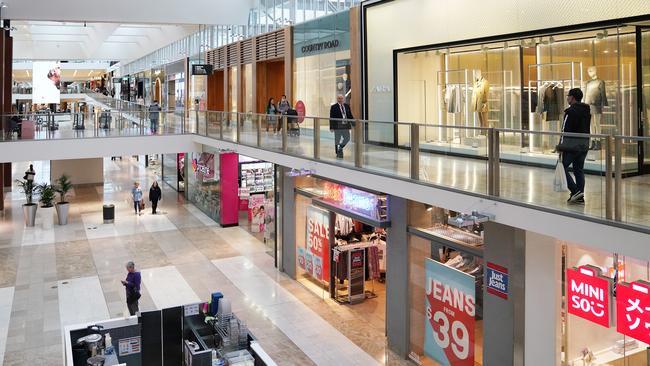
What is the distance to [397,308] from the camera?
1012cm

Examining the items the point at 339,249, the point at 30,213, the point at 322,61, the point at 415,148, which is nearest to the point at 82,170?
the point at 30,213

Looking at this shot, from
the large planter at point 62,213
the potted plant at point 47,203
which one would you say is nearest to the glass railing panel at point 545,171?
the large planter at point 62,213

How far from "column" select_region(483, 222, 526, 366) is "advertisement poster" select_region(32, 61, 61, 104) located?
31142 millimetres

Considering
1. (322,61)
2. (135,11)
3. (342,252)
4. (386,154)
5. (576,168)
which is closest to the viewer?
(576,168)

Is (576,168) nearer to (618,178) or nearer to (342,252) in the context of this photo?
(618,178)

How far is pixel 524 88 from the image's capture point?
36.3 feet

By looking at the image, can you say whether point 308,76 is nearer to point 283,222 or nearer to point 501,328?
point 283,222

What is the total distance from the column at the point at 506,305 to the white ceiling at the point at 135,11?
58.7ft

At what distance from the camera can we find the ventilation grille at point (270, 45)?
1903 cm

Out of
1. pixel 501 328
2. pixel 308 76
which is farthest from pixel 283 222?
pixel 501 328

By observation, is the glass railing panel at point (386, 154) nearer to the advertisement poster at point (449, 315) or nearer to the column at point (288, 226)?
the advertisement poster at point (449, 315)

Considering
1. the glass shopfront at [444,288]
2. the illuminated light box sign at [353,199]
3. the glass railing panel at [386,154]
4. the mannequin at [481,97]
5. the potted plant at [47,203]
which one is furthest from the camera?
the potted plant at [47,203]

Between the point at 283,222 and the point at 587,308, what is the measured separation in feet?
29.5

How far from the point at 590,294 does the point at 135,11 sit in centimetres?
1978
